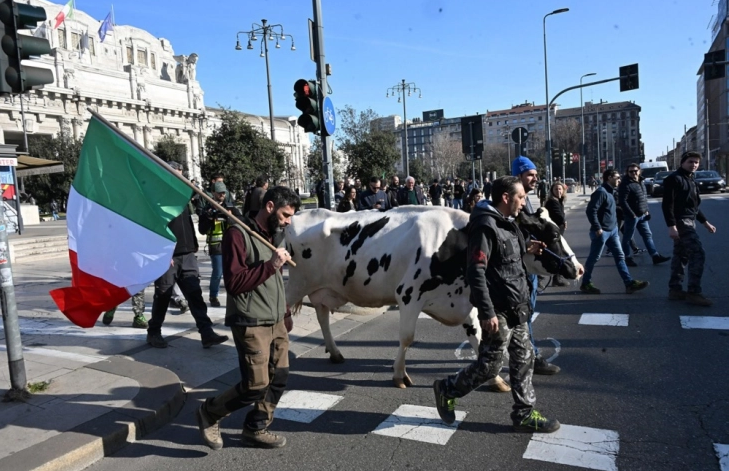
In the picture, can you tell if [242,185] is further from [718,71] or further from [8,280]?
[8,280]

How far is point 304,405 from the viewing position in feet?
15.1

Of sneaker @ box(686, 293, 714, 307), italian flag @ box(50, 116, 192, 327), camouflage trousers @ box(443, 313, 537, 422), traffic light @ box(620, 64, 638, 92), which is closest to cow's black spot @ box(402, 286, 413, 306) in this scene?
camouflage trousers @ box(443, 313, 537, 422)

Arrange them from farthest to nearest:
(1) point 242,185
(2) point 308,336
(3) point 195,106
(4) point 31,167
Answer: (3) point 195,106, (1) point 242,185, (4) point 31,167, (2) point 308,336

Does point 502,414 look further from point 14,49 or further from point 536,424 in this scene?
point 14,49

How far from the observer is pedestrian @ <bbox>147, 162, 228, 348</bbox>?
6176 millimetres

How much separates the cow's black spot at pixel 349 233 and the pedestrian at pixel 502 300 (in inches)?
69.4

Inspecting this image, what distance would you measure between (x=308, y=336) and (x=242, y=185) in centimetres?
2962

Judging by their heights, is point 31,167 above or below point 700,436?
above

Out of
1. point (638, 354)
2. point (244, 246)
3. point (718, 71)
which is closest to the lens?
point (244, 246)

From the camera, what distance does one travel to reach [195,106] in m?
76.9

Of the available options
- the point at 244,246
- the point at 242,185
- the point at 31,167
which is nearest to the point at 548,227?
the point at 244,246

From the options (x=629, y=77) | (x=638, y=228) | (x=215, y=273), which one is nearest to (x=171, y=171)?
(x=215, y=273)

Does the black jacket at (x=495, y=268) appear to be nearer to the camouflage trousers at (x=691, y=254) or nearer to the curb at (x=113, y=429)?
the curb at (x=113, y=429)

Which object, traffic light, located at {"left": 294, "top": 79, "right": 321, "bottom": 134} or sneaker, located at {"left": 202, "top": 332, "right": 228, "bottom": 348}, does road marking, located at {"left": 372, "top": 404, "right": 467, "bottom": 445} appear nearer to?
sneaker, located at {"left": 202, "top": 332, "right": 228, "bottom": 348}
